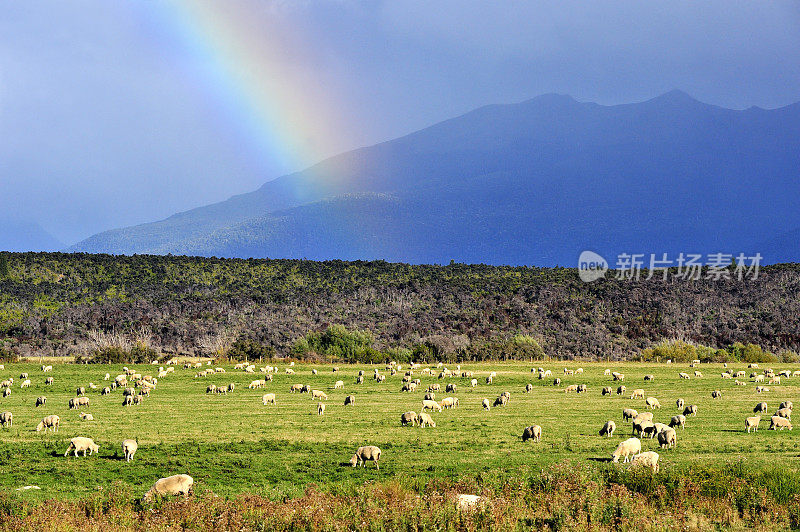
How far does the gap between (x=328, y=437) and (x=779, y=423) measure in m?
18.2

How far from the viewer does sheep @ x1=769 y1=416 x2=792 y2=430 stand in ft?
105

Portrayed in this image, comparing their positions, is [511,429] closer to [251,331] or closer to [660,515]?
[660,515]

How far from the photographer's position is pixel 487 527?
16.3 metres

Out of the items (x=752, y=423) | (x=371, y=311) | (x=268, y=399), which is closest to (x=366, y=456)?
(x=752, y=423)

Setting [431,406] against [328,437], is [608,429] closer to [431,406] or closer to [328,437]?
[431,406]

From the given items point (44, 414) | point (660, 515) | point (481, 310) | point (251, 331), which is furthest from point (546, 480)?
point (481, 310)

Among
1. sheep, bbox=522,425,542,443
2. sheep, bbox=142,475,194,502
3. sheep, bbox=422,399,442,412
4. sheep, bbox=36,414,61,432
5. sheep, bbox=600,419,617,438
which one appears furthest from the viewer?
sheep, bbox=422,399,442,412

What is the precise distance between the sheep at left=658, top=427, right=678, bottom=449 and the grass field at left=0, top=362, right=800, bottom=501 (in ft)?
0.88

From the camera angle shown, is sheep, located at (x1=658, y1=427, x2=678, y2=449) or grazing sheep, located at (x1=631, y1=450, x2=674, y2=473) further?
sheep, located at (x1=658, y1=427, x2=678, y2=449)

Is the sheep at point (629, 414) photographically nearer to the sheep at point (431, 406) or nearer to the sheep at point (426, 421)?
the sheep at point (426, 421)

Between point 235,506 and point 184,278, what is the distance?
4255 inches

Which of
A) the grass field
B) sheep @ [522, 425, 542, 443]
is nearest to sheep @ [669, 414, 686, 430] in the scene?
the grass field

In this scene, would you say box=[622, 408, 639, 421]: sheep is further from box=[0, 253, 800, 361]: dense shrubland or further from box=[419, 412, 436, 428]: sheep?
box=[0, 253, 800, 361]: dense shrubland

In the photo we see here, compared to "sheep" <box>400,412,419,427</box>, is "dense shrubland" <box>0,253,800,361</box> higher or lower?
higher
